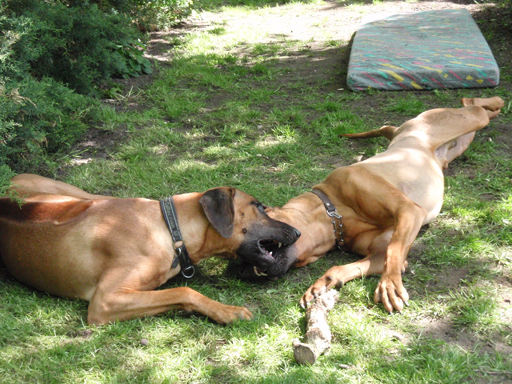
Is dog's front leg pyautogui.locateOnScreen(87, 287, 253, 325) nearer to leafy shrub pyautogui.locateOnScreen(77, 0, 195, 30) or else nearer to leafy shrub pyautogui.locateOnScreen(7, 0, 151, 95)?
leafy shrub pyautogui.locateOnScreen(7, 0, 151, 95)

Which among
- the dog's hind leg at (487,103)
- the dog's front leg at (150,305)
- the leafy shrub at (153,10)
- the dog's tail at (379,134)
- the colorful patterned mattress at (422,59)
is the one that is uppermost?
the leafy shrub at (153,10)

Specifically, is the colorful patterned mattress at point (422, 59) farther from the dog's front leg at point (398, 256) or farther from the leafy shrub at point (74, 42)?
the dog's front leg at point (398, 256)

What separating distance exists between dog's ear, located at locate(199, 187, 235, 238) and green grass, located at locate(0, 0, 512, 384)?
0.51m

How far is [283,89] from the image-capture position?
7.95 metres

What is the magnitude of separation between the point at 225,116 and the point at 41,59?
7.78 feet

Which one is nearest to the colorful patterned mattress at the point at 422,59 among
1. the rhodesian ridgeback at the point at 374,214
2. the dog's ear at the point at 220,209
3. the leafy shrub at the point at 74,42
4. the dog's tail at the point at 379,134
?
the dog's tail at the point at 379,134

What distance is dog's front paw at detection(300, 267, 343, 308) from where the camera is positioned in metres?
3.62

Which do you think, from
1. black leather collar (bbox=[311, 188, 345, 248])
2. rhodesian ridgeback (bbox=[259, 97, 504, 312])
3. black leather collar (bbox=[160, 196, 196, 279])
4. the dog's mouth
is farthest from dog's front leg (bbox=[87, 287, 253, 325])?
black leather collar (bbox=[311, 188, 345, 248])

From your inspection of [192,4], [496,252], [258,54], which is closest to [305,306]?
[496,252]

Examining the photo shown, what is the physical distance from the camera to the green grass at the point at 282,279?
9.87ft

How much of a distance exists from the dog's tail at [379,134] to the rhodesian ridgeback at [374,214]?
58cm

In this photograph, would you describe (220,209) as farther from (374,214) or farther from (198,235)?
(374,214)

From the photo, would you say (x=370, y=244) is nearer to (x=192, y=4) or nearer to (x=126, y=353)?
(x=126, y=353)

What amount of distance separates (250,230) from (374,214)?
3.52 ft
